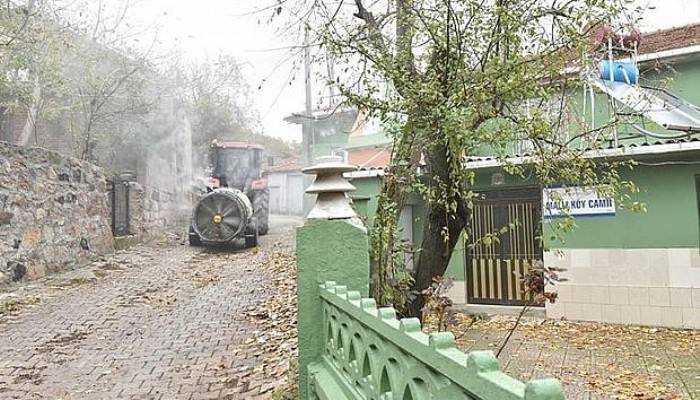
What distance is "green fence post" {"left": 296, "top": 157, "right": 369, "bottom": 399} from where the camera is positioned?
2.86 meters

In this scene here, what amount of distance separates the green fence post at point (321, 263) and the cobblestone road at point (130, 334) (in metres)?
1.55

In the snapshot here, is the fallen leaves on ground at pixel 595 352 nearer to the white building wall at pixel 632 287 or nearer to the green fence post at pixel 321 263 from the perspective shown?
the white building wall at pixel 632 287

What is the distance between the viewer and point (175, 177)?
18766 mm

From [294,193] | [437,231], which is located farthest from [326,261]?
[294,193]

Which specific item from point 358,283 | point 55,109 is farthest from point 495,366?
point 55,109

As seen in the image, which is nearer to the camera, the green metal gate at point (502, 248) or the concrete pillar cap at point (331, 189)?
the concrete pillar cap at point (331, 189)

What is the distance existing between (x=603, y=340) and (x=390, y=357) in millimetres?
7065

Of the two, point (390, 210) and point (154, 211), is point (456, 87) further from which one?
point (154, 211)

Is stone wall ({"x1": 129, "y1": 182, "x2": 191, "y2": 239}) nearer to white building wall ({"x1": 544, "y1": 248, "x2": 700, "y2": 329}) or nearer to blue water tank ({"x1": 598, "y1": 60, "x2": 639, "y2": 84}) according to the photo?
white building wall ({"x1": 544, "y1": 248, "x2": 700, "y2": 329})

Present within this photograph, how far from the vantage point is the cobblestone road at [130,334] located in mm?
4516

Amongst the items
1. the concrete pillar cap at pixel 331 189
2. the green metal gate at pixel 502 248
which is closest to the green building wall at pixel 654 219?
the green metal gate at pixel 502 248

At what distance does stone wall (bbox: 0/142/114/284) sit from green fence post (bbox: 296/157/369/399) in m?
7.23

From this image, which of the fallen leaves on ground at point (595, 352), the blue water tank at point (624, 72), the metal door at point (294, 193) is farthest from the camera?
the metal door at point (294, 193)

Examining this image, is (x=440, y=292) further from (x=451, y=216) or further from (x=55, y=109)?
(x=55, y=109)
